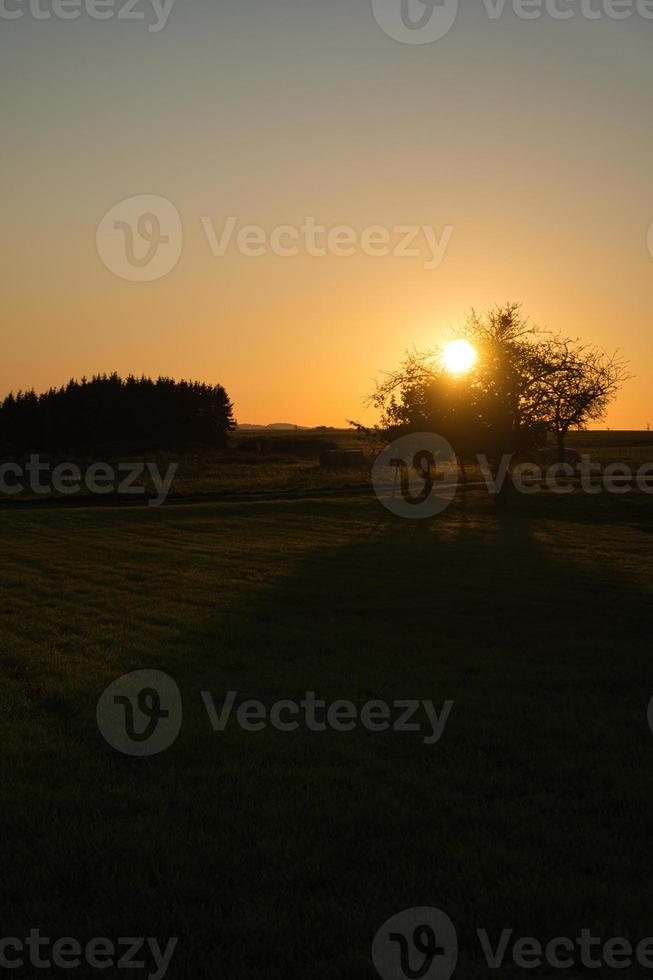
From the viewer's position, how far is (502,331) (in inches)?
1845

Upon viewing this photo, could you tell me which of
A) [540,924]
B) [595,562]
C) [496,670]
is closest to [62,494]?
[595,562]

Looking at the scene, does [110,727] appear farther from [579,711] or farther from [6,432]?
[6,432]

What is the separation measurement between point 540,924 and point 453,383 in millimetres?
42594
